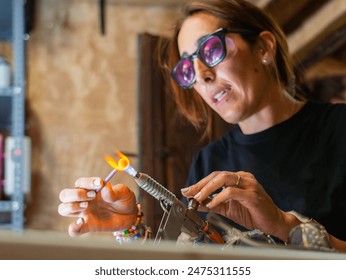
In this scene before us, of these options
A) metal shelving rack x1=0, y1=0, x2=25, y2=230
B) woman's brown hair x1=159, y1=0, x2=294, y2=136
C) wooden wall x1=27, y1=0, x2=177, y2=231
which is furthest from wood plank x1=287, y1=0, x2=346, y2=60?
woman's brown hair x1=159, y1=0, x2=294, y2=136

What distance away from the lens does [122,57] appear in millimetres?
1735

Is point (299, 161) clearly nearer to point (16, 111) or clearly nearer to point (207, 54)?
point (207, 54)

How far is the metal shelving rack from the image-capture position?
1.28 metres

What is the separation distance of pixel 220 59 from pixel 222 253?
317 millimetres

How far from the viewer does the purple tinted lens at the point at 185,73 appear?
1.59 ft

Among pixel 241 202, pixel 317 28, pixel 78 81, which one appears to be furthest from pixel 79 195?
pixel 317 28

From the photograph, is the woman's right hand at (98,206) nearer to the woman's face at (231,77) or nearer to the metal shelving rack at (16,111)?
the woman's face at (231,77)

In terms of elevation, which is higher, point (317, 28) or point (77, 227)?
point (317, 28)

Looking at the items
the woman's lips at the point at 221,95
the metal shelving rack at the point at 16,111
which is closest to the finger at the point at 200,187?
the woman's lips at the point at 221,95

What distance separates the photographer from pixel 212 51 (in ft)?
1.49

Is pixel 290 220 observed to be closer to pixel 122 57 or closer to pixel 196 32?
pixel 196 32

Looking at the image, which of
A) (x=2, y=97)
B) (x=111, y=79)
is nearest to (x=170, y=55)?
(x=2, y=97)

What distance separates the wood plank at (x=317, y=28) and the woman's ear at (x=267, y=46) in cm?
122

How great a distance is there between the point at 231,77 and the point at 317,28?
56.1 inches
